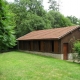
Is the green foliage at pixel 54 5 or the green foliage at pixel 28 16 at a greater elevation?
the green foliage at pixel 54 5

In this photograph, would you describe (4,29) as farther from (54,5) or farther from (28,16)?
(54,5)

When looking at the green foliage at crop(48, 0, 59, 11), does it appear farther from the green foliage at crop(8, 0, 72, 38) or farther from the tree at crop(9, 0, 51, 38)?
the tree at crop(9, 0, 51, 38)

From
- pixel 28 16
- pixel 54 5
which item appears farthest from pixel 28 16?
pixel 54 5

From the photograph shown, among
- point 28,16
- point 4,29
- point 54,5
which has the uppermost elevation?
point 54,5

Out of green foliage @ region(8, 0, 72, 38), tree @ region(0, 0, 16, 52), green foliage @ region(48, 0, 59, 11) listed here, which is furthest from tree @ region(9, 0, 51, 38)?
tree @ region(0, 0, 16, 52)

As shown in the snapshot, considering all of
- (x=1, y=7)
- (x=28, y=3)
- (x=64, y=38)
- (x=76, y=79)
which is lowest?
(x=76, y=79)

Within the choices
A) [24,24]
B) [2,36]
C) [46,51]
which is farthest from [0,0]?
[24,24]

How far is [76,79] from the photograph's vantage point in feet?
30.7

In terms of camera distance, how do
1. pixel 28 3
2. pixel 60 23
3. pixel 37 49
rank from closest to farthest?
1. pixel 37 49
2. pixel 28 3
3. pixel 60 23

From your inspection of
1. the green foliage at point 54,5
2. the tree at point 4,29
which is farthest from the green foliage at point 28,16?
the tree at point 4,29

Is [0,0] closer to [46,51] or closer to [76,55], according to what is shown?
[76,55]

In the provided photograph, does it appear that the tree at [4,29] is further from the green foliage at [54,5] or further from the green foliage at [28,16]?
the green foliage at [54,5]

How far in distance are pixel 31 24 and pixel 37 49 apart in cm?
985

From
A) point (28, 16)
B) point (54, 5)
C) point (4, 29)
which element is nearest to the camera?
point (4, 29)
